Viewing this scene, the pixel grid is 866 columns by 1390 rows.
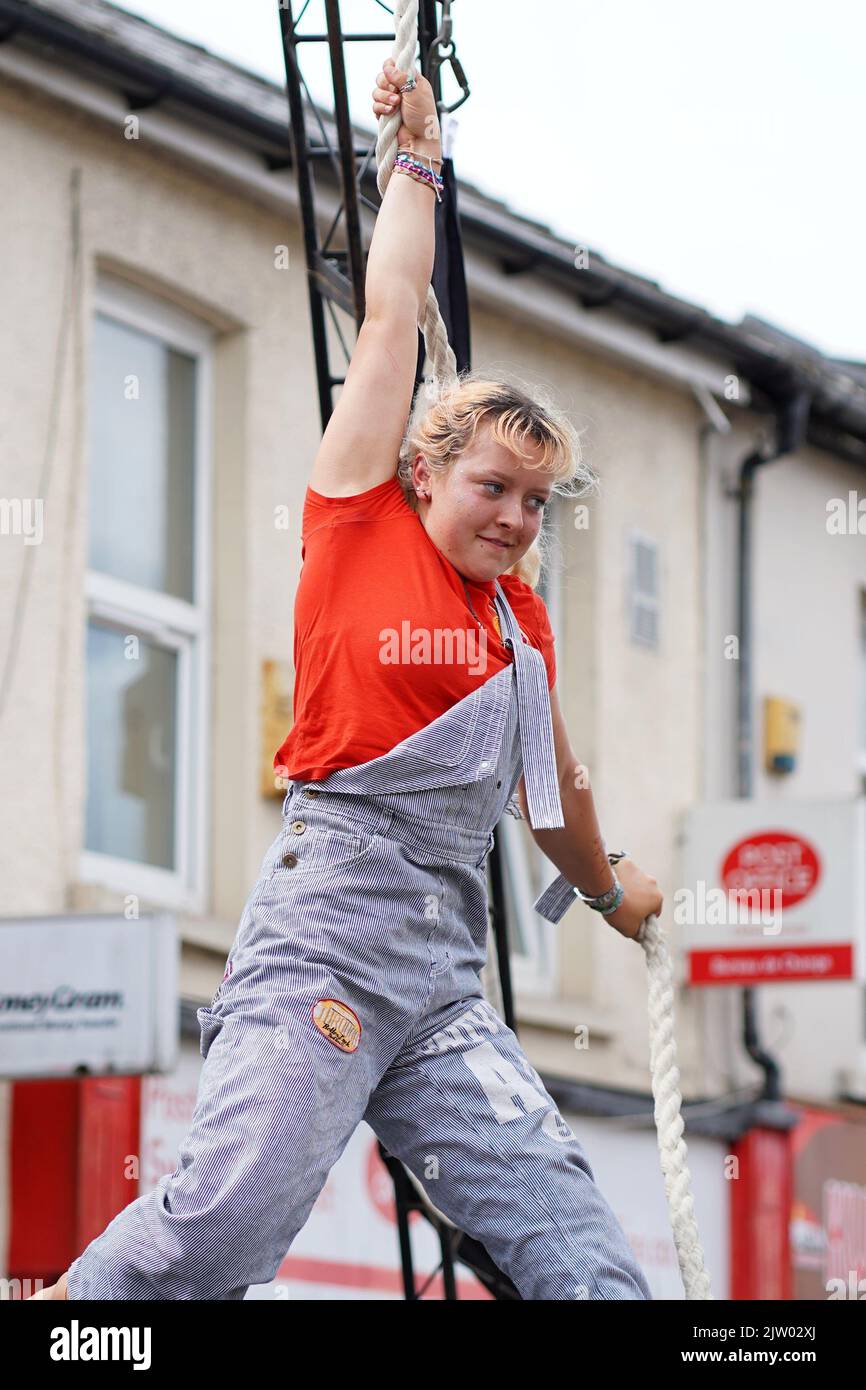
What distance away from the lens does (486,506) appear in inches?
133

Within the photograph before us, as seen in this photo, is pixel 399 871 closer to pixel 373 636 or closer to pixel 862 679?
pixel 373 636

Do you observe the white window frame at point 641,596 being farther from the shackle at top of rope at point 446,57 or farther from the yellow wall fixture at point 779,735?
the shackle at top of rope at point 446,57

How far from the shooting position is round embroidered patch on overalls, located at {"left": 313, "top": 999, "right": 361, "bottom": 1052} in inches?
124

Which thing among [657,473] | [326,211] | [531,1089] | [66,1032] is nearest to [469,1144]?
[531,1089]

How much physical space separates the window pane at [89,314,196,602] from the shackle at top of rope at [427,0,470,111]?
15.0 feet

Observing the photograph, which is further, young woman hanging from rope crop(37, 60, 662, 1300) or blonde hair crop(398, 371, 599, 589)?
blonde hair crop(398, 371, 599, 589)

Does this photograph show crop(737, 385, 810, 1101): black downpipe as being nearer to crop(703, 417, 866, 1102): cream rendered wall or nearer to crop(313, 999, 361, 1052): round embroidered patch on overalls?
crop(703, 417, 866, 1102): cream rendered wall

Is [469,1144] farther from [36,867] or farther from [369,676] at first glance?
[36,867]

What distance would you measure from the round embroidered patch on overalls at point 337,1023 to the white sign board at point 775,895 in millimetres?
7928

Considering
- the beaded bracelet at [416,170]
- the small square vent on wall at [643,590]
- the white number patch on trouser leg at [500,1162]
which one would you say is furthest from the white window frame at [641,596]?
the white number patch on trouser leg at [500,1162]

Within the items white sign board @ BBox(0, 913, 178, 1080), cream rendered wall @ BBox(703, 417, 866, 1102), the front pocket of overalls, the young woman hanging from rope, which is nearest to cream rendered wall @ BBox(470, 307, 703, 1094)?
cream rendered wall @ BBox(703, 417, 866, 1102)

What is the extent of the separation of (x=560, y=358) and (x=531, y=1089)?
8.33m

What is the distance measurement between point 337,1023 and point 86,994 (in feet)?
14.3

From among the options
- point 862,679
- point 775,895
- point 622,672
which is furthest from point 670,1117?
point 862,679
